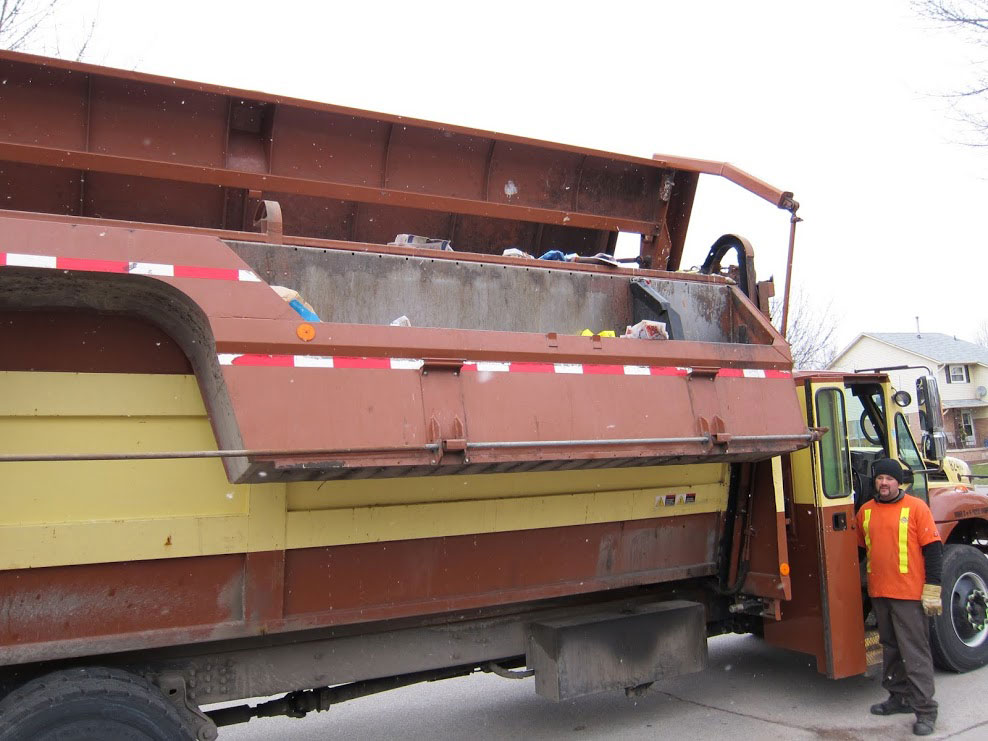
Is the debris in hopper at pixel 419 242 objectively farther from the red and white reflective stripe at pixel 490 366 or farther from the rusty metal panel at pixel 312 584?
the rusty metal panel at pixel 312 584

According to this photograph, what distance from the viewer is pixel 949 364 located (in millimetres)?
41188

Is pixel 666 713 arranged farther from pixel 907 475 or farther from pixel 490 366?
pixel 490 366

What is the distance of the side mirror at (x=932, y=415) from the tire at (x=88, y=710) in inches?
200

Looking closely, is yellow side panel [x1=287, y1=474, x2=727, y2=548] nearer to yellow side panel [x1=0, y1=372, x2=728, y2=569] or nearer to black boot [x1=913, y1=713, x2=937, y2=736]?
yellow side panel [x1=0, y1=372, x2=728, y2=569]

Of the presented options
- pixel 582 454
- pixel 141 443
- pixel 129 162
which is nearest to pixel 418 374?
pixel 582 454

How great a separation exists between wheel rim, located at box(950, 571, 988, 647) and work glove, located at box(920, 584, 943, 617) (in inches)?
39.4

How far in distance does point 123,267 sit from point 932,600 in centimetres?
473

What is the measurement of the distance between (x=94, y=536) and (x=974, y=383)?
46.4 meters

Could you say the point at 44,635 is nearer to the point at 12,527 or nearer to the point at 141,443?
the point at 12,527

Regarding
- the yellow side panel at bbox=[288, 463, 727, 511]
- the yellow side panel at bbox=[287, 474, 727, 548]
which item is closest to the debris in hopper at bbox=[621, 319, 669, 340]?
the yellow side panel at bbox=[288, 463, 727, 511]

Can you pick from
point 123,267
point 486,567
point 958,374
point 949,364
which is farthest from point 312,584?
point 958,374

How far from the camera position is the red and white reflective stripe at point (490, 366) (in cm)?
303

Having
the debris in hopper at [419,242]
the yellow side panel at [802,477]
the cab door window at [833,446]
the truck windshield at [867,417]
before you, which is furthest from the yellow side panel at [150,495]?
the truck windshield at [867,417]

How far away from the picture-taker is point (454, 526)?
3885 millimetres
